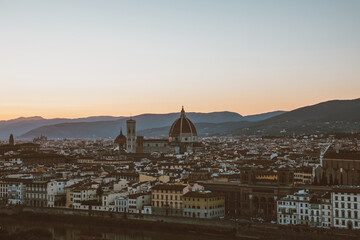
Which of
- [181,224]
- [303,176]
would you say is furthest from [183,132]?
[181,224]

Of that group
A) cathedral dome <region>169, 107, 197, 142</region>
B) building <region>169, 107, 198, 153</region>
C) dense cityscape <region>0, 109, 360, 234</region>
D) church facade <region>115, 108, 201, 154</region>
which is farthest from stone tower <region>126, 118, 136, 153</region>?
dense cityscape <region>0, 109, 360, 234</region>

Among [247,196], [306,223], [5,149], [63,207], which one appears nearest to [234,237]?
Answer: [306,223]

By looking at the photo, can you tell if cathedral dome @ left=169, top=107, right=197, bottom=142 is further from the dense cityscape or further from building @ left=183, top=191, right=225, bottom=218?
building @ left=183, top=191, right=225, bottom=218

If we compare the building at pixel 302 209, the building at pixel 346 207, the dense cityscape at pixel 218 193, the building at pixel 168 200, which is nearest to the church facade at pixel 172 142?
the dense cityscape at pixel 218 193

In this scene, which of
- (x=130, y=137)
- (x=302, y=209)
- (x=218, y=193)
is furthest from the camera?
(x=130, y=137)

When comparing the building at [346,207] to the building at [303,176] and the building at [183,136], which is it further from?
the building at [183,136]

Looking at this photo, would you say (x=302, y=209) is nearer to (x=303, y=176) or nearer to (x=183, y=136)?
(x=303, y=176)
